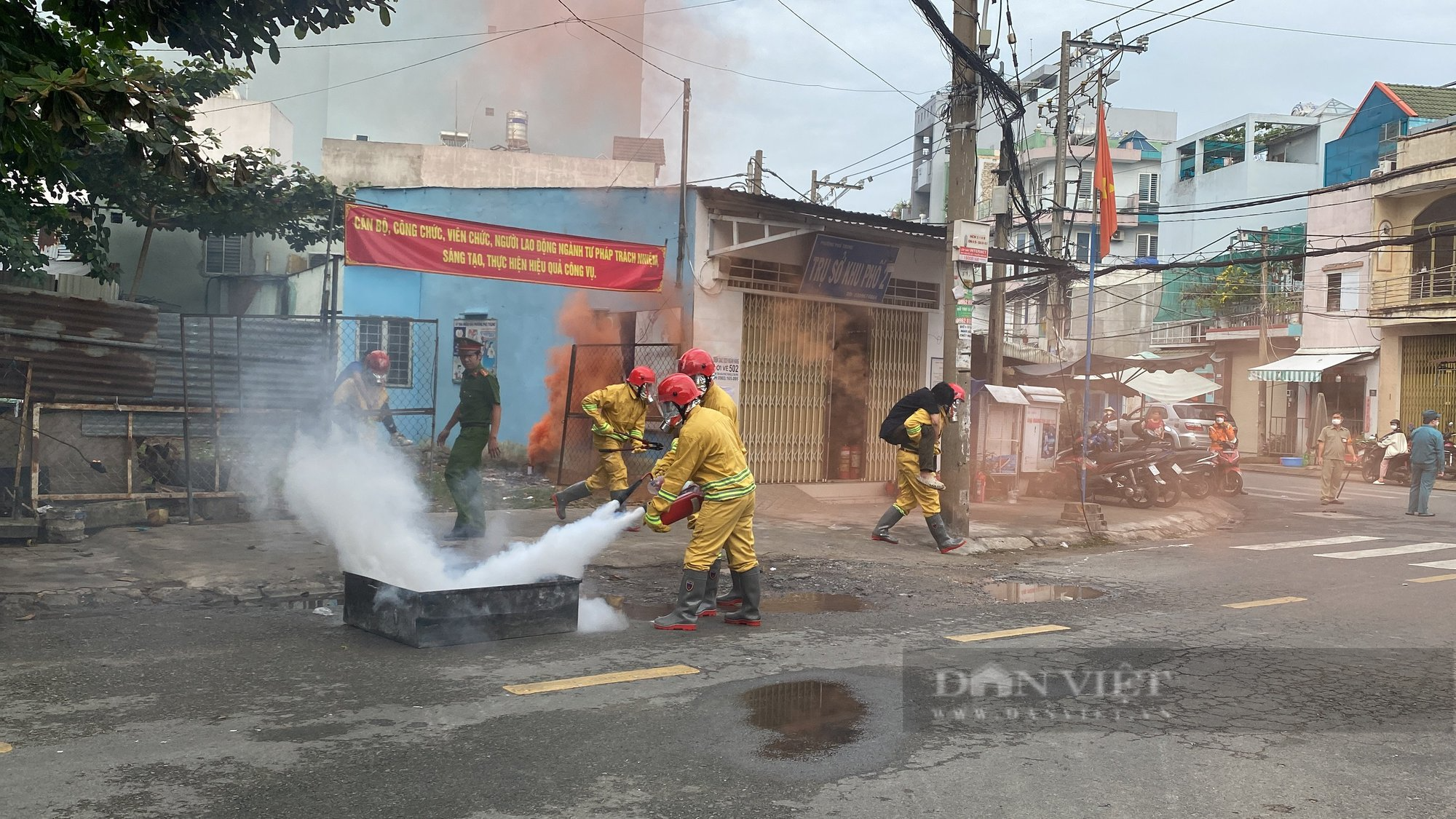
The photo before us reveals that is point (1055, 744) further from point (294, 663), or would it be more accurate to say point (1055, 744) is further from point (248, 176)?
point (248, 176)

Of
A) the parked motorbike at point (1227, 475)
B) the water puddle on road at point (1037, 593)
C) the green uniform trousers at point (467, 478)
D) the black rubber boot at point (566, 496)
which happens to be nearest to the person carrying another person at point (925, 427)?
the water puddle on road at point (1037, 593)

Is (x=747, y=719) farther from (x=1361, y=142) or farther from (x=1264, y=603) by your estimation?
(x=1361, y=142)

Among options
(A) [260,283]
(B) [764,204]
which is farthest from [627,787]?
(A) [260,283]

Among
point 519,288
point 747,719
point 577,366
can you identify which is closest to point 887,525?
point 577,366

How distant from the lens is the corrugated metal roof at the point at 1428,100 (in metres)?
36.0

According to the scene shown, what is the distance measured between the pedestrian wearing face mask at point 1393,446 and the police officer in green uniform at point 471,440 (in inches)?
815

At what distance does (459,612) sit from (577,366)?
954cm

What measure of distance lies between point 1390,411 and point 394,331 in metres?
28.6

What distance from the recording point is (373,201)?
18.7 m

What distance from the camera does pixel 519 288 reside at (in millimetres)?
16625

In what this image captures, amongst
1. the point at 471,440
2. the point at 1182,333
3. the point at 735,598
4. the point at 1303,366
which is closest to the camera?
the point at 735,598

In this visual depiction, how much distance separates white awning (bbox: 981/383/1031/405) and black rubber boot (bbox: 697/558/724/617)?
9147mm

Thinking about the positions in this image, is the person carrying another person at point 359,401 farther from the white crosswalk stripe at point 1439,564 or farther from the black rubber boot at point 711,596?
the white crosswalk stripe at point 1439,564

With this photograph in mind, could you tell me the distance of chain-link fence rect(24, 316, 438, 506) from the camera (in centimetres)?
995
